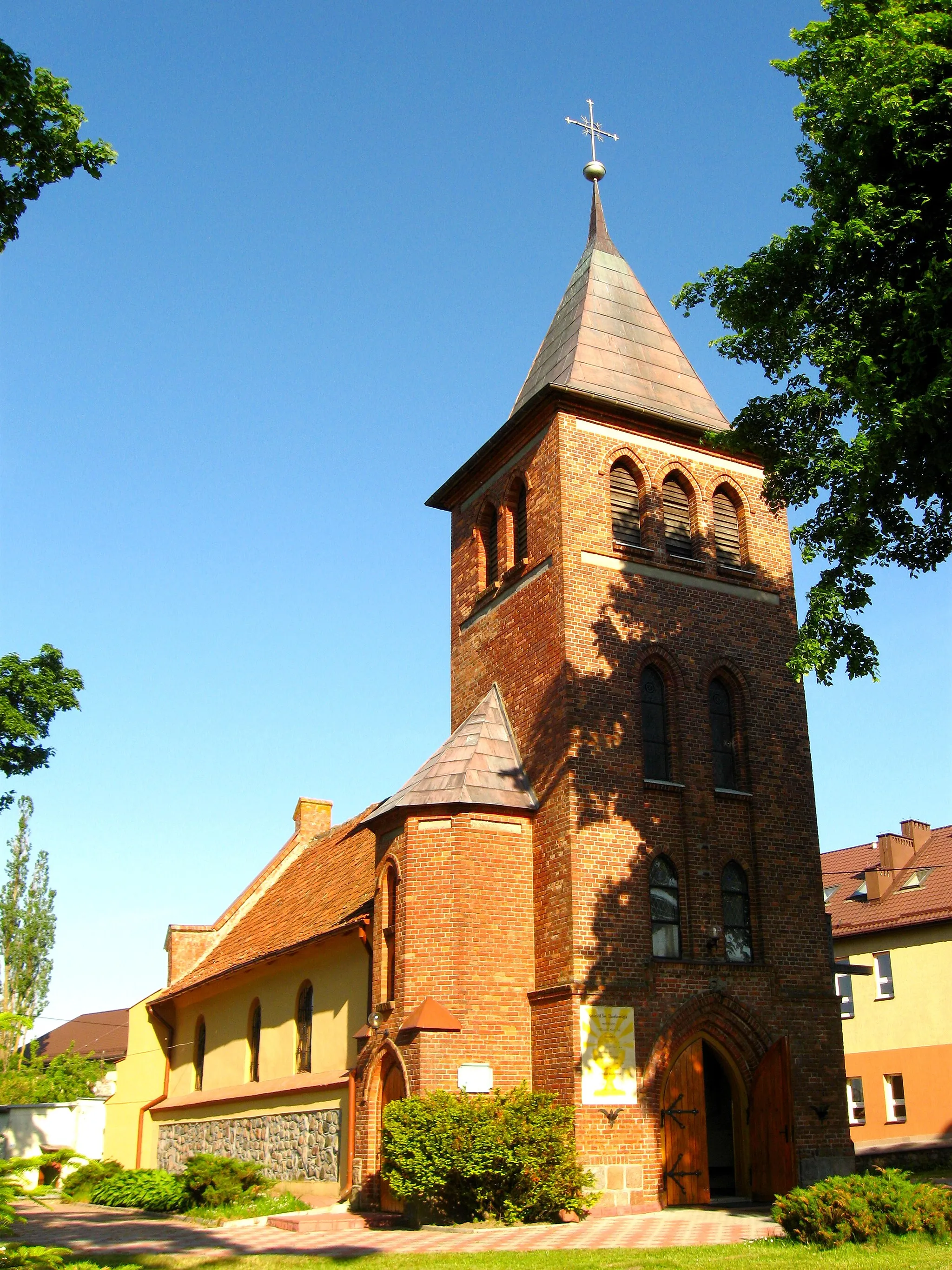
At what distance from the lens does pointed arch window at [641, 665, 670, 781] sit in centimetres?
1864

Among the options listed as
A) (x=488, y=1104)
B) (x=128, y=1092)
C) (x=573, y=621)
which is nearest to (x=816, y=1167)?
(x=488, y=1104)

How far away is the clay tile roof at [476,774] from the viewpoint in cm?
1791

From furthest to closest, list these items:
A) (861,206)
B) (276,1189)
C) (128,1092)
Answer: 1. (128,1092)
2. (276,1189)
3. (861,206)

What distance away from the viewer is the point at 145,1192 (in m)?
21.7

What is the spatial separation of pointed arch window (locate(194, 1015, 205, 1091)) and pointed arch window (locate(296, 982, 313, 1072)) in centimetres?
661

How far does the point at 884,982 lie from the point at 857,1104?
365 cm

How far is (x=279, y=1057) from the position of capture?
2277 cm

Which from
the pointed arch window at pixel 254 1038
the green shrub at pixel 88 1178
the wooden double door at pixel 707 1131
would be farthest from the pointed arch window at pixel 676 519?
the green shrub at pixel 88 1178

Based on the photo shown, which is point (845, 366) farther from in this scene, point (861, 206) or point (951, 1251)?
point (951, 1251)

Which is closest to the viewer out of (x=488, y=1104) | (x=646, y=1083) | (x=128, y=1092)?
A: (x=488, y=1104)

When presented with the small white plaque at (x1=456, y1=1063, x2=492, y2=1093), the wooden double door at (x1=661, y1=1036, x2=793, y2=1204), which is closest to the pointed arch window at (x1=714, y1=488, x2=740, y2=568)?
the wooden double door at (x1=661, y1=1036, x2=793, y2=1204)

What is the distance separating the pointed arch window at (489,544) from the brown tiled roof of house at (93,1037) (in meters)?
46.3

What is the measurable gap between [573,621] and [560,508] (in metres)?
2.02

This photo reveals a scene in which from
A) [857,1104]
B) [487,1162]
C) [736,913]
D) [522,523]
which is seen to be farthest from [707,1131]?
[857,1104]
